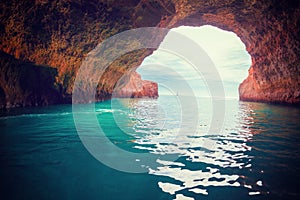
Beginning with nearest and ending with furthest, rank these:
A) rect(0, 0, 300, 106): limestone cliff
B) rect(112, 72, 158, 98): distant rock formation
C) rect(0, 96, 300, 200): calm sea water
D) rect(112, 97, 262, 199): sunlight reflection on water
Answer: rect(0, 96, 300, 200): calm sea water → rect(112, 97, 262, 199): sunlight reflection on water → rect(0, 0, 300, 106): limestone cliff → rect(112, 72, 158, 98): distant rock formation

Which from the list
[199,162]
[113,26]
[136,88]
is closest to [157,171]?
[199,162]

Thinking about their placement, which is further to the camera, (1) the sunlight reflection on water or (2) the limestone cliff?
(2) the limestone cliff

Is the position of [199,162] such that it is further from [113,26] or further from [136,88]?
[136,88]

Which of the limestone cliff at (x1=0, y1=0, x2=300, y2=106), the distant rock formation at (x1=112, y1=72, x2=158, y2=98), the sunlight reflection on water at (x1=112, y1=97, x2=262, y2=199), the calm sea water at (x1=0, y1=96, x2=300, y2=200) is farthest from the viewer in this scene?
the distant rock formation at (x1=112, y1=72, x2=158, y2=98)

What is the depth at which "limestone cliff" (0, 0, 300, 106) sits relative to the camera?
1291 cm

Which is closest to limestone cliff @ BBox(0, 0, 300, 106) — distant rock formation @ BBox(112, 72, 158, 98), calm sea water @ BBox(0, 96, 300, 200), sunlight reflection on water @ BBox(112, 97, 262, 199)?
calm sea water @ BBox(0, 96, 300, 200)

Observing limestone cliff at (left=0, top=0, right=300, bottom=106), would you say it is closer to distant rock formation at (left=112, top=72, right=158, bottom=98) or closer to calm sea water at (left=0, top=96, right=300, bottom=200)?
calm sea water at (left=0, top=96, right=300, bottom=200)

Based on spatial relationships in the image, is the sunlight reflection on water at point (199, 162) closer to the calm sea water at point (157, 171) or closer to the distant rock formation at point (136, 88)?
the calm sea water at point (157, 171)

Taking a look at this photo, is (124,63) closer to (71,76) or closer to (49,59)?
(71,76)

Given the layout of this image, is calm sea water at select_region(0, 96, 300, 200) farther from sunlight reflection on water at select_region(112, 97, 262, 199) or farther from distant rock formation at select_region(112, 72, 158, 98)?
distant rock formation at select_region(112, 72, 158, 98)

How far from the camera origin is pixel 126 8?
615 inches

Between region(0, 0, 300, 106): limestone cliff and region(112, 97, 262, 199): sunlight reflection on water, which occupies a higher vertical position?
region(0, 0, 300, 106): limestone cliff

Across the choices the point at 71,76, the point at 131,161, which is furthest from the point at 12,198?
the point at 71,76

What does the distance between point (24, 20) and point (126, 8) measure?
7.59 metres
